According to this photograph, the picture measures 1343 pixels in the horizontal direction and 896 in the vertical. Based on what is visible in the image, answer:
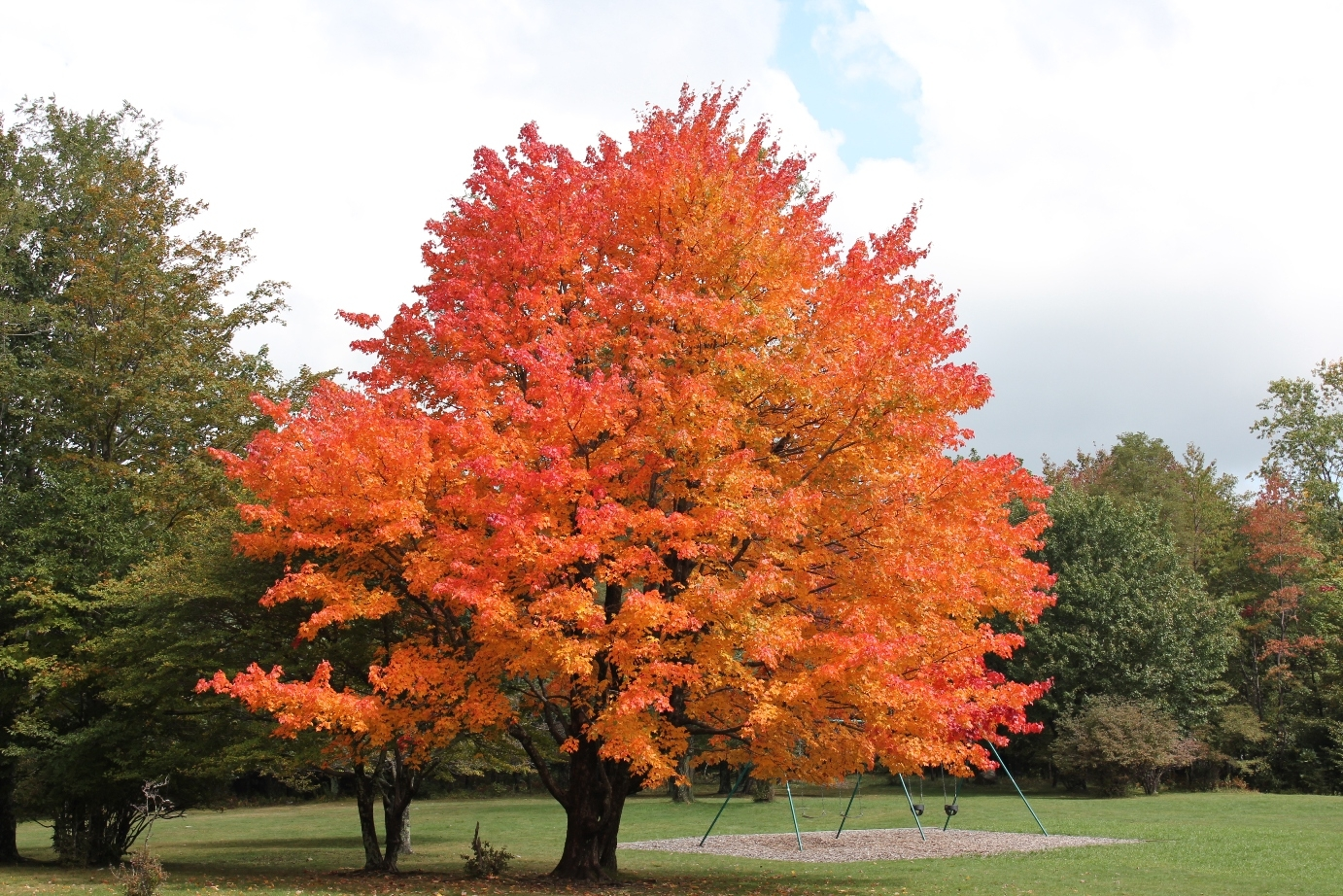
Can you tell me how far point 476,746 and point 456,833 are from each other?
1464 centimetres

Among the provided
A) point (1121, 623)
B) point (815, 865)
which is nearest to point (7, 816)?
point (815, 865)

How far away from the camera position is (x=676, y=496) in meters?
13.0

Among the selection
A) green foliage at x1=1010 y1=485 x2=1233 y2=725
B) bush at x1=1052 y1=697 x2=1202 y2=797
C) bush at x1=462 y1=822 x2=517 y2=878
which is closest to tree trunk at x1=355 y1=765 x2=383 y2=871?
bush at x1=462 y1=822 x2=517 y2=878

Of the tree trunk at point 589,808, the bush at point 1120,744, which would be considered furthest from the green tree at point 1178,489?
the tree trunk at point 589,808

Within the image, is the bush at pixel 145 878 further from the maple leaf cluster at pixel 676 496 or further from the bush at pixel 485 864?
the bush at pixel 485 864

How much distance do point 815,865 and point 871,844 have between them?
4.40 metres

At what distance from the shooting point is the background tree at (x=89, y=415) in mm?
19938

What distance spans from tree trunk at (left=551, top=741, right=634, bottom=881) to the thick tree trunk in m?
15.4

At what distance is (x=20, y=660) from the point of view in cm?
1948

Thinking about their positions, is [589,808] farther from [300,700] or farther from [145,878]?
[145,878]

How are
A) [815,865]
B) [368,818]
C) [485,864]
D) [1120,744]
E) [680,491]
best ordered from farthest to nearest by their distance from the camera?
[1120,744]
[815,865]
[368,818]
[485,864]
[680,491]

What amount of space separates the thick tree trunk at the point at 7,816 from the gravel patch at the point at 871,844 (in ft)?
47.7

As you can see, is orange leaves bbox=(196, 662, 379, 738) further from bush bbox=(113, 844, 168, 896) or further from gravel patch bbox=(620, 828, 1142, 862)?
gravel patch bbox=(620, 828, 1142, 862)

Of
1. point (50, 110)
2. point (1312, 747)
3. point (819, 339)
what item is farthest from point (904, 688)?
point (1312, 747)
